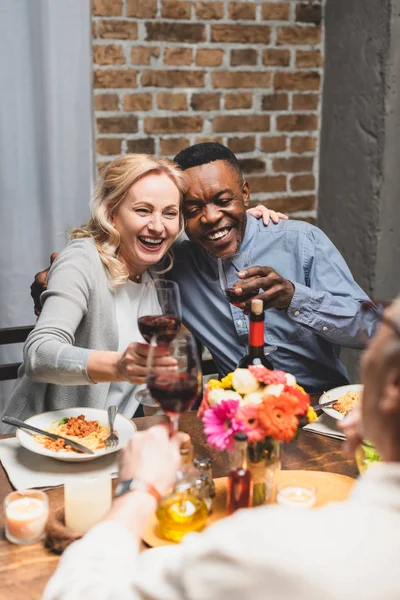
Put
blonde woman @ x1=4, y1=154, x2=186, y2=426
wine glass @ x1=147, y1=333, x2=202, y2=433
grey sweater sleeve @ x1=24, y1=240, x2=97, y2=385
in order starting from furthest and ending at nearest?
blonde woman @ x1=4, y1=154, x2=186, y2=426 → grey sweater sleeve @ x1=24, y1=240, x2=97, y2=385 → wine glass @ x1=147, y1=333, x2=202, y2=433

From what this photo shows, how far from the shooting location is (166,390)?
3.63ft

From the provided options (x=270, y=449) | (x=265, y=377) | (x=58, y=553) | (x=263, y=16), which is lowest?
(x=58, y=553)

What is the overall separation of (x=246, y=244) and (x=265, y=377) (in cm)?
102

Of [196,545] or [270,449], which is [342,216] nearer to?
[270,449]

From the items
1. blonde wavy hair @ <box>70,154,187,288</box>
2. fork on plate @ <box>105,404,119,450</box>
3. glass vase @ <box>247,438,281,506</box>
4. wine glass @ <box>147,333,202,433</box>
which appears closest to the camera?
wine glass @ <box>147,333,202,433</box>

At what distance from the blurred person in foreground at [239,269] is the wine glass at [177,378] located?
940 mm

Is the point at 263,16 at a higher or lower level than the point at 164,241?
higher

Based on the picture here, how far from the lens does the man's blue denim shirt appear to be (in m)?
2.13

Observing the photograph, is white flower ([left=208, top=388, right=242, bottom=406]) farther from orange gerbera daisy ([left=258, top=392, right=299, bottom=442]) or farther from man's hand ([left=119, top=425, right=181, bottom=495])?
man's hand ([left=119, top=425, right=181, bottom=495])

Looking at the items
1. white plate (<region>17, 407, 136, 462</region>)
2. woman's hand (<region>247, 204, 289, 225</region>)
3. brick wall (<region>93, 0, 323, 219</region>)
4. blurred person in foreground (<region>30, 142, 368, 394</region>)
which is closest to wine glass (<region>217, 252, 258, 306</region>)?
blurred person in foreground (<region>30, 142, 368, 394</region>)

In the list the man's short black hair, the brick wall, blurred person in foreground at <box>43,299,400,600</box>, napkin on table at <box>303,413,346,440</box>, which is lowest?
napkin on table at <box>303,413,346,440</box>

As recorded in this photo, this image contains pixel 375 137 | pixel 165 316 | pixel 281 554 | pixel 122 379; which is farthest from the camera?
pixel 375 137

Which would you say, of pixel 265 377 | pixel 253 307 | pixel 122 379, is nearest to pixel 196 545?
pixel 265 377

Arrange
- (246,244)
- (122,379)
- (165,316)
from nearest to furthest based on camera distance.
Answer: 1. (165,316)
2. (122,379)
3. (246,244)
